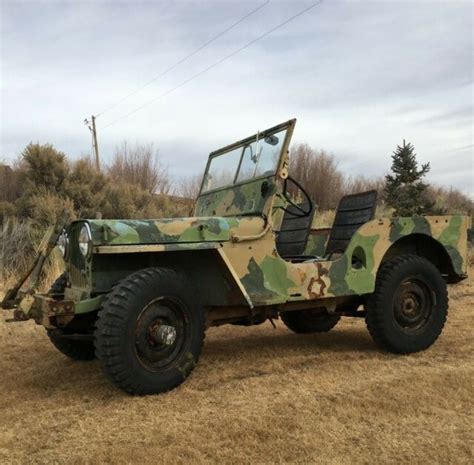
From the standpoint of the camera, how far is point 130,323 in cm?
383

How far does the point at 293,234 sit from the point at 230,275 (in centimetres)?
185

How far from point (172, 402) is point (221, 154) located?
9.76 ft

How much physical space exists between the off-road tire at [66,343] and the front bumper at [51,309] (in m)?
0.50

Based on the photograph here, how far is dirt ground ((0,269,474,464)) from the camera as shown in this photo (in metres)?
3.04

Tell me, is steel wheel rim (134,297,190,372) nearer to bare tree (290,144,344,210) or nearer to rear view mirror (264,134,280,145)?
rear view mirror (264,134,280,145)

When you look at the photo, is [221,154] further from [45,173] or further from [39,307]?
[45,173]

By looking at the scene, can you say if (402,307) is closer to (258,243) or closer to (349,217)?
(349,217)

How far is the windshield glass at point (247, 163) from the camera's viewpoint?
5.23 m

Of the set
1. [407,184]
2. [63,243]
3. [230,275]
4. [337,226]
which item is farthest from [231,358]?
[407,184]

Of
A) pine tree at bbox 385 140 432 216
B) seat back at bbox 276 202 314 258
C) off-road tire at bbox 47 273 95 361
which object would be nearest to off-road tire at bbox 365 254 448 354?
seat back at bbox 276 202 314 258

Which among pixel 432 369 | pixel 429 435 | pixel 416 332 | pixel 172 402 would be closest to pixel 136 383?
pixel 172 402

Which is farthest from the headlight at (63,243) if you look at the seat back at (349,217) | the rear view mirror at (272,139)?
the seat back at (349,217)

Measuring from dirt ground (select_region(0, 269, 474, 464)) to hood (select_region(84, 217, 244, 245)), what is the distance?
108cm

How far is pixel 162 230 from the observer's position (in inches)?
164
